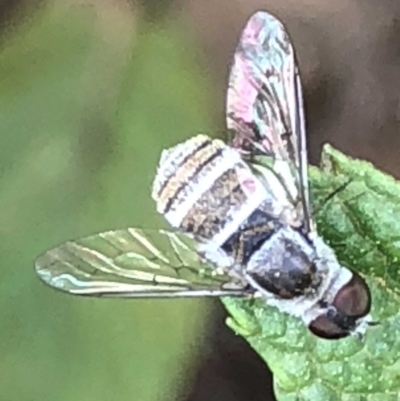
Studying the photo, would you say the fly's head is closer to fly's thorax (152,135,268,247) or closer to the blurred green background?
fly's thorax (152,135,268,247)

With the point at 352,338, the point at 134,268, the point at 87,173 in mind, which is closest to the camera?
the point at 352,338

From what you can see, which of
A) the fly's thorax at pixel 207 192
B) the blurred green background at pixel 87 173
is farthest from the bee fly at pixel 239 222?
the blurred green background at pixel 87 173

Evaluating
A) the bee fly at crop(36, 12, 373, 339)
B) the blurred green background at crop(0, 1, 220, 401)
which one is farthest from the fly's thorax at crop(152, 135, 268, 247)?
the blurred green background at crop(0, 1, 220, 401)

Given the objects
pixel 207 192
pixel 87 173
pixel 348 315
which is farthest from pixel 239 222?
pixel 87 173

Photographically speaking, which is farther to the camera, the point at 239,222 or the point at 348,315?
the point at 239,222

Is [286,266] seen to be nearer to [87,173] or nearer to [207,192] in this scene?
[207,192]

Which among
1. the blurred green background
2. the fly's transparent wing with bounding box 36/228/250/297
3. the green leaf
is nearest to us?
the green leaf
